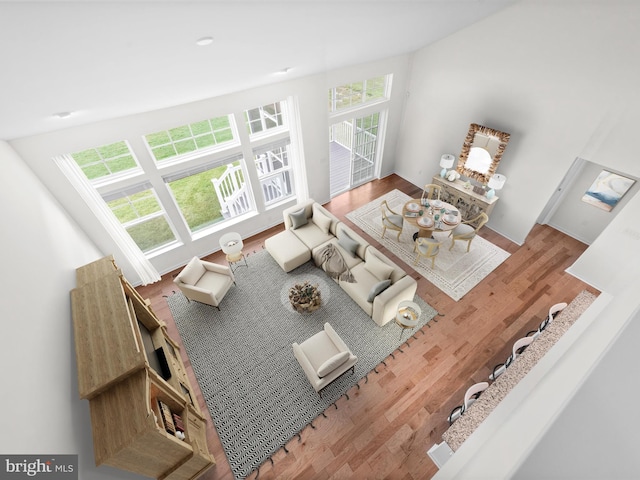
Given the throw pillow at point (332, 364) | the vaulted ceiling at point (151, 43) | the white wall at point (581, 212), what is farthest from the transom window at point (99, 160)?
the white wall at point (581, 212)

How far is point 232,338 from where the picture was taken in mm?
4750

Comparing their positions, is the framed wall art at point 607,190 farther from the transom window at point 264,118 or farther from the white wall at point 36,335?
the white wall at point 36,335

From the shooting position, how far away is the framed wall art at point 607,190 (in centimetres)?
517

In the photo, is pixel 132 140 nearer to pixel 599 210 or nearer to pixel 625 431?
pixel 625 431

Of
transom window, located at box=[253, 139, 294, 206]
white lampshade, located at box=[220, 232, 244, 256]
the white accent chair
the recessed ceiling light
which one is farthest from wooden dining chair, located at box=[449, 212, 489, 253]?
the recessed ceiling light

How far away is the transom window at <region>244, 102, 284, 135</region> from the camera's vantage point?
17.8 ft

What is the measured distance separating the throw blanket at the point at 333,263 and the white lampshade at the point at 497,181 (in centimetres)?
339

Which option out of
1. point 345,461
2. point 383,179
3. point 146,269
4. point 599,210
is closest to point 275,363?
point 345,461

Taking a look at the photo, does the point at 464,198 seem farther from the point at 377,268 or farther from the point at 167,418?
the point at 167,418

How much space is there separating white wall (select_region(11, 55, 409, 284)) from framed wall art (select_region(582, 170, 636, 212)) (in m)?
4.40

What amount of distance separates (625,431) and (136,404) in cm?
Result: 305

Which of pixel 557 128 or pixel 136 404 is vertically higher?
pixel 557 128

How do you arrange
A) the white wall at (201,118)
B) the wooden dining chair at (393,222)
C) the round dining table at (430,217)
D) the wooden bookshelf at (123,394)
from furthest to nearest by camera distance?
the wooden dining chair at (393,222)
the round dining table at (430,217)
the white wall at (201,118)
the wooden bookshelf at (123,394)

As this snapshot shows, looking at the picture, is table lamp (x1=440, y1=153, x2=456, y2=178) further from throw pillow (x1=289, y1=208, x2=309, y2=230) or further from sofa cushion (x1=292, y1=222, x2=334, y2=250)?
throw pillow (x1=289, y1=208, x2=309, y2=230)
